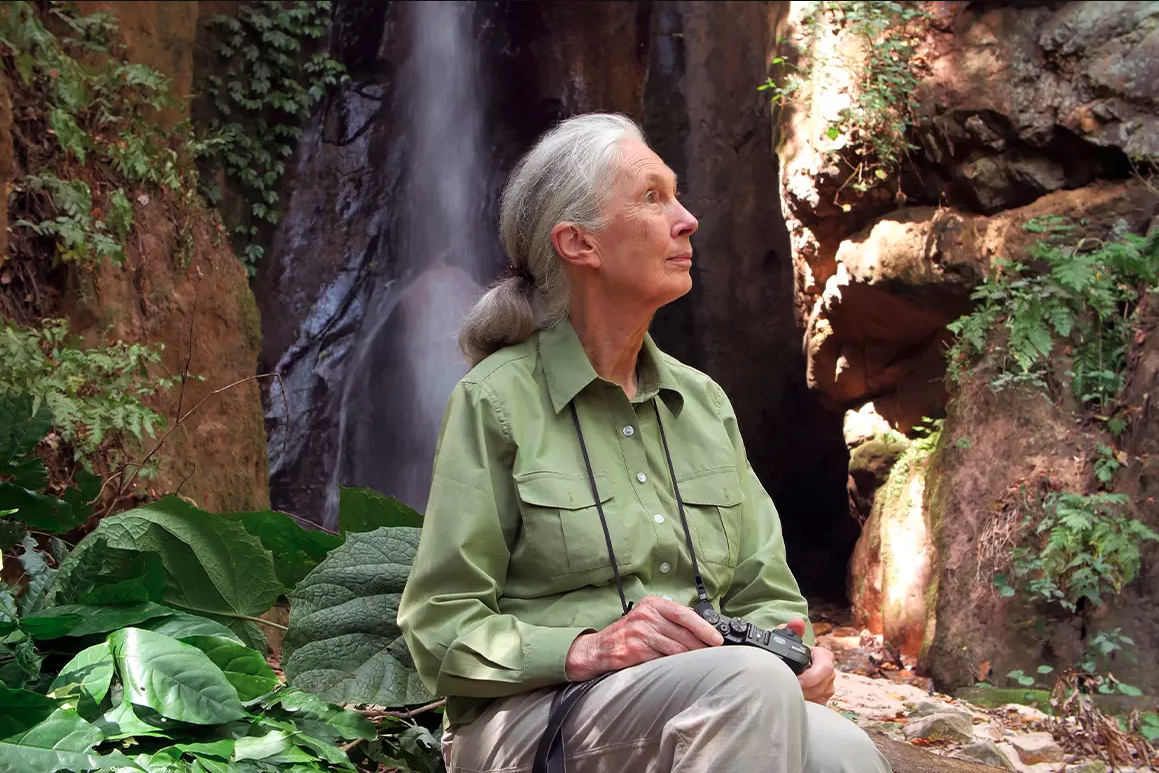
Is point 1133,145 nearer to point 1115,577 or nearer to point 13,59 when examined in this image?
point 1115,577

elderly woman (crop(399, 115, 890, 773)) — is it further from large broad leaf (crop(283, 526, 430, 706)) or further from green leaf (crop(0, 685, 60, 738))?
green leaf (crop(0, 685, 60, 738))

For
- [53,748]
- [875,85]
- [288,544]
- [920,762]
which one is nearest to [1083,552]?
[920,762]

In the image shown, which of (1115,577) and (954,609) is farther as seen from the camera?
(954,609)

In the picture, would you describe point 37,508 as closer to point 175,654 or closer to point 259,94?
point 175,654

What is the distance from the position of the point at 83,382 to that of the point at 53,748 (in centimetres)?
331

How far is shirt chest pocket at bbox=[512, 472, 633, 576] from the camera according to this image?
2107mm

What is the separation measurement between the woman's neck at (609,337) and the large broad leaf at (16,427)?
163 cm

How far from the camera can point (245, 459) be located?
6.55 m

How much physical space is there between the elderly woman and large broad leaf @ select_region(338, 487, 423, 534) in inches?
37.9

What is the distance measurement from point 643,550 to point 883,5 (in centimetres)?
748

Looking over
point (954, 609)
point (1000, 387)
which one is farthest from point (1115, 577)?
point (1000, 387)

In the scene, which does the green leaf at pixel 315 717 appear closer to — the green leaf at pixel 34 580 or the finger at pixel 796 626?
the green leaf at pixel 34 580

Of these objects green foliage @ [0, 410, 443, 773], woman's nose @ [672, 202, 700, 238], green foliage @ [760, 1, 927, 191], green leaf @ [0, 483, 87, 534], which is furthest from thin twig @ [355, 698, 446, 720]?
green foliage @ [760, 1, 927, 191]

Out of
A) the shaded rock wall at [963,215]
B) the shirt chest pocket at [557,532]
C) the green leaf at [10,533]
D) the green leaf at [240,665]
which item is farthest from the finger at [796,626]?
the shaded rock wall at [963,215]
